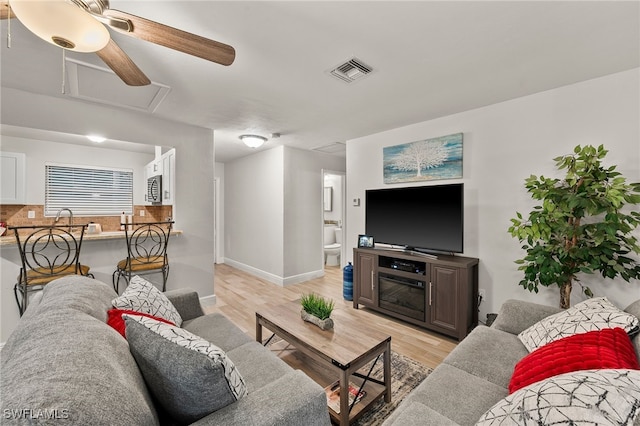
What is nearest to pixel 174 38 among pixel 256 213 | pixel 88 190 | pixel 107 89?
pixel 107 89

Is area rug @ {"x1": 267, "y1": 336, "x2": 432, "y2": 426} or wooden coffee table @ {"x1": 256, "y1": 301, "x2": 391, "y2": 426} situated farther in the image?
area rug @ {"x1": 267, "y1": 336, "x2": 432, "y2": 426}

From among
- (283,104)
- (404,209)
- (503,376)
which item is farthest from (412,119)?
(503,376)

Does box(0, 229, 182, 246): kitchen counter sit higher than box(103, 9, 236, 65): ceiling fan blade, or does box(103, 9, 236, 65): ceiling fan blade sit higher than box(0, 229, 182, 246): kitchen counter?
box(103, 9, 236, 65): ceiling fan blade

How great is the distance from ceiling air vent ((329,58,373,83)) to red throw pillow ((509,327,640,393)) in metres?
2.11

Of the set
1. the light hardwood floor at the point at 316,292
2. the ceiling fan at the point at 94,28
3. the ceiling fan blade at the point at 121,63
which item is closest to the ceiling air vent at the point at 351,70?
the ceiling fan at the point at 94,28

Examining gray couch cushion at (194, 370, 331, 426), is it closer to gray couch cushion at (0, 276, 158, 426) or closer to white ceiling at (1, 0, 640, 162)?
gray couch cushion at (0, 276, 158, 426)

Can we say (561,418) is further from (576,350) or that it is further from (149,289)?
(149,289)

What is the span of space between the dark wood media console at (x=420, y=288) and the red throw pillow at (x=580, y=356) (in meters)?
1.42

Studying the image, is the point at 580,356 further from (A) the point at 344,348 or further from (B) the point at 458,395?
(A) the point at 344,348

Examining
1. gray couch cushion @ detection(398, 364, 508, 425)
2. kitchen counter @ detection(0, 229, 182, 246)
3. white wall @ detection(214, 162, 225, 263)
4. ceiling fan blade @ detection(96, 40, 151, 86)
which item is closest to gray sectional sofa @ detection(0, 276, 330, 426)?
gray couch cushion @ detection(398, 364, 508, 425)

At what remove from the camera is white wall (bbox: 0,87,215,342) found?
249cm

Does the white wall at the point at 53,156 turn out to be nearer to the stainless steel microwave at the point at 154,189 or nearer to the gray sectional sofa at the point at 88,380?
the stainless steel microwave at the point at 154,189

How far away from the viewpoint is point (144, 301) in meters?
1.62

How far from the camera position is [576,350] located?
1.15m
